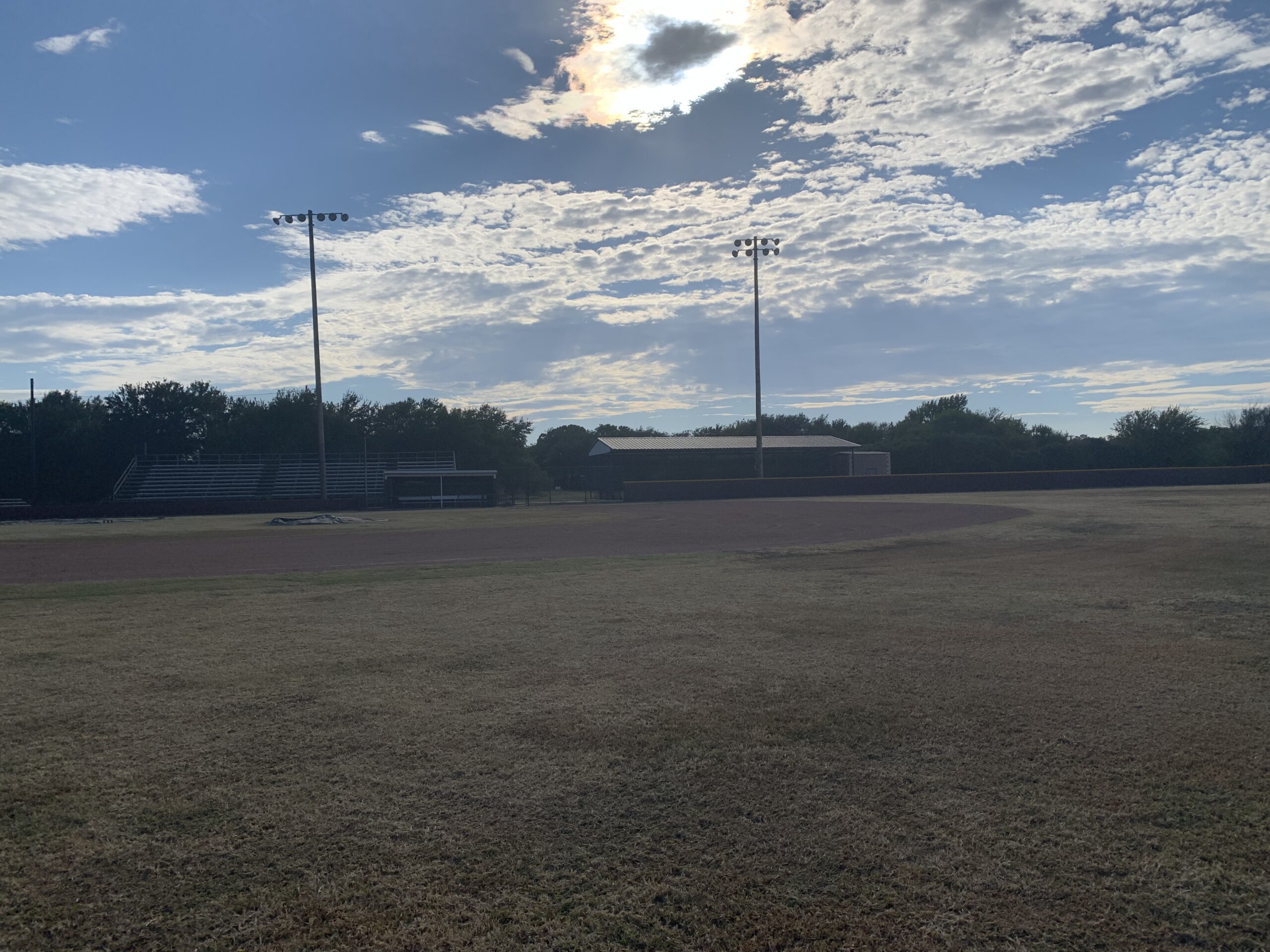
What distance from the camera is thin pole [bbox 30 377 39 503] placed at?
49250 millimetres

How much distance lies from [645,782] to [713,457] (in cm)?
5396

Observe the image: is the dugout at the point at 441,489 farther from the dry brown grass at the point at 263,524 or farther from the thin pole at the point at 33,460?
the thin pole at the point at 33,460

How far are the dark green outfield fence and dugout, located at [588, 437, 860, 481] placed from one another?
7290 mm

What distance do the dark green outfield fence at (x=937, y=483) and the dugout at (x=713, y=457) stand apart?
23.9 feet

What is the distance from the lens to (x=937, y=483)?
4816cm

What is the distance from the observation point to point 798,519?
27219 millimetres

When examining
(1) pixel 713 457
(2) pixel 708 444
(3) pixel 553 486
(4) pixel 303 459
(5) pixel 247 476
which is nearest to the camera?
(5) pixel 247 476

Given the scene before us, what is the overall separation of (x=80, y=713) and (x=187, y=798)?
2.13m

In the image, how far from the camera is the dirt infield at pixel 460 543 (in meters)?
16.3

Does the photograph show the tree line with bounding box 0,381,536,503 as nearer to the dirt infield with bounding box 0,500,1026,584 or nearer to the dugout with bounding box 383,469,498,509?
the dugout with bounding box 383,469,498,509

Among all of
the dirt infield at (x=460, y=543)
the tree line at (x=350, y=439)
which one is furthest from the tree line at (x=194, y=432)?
the dirt infield at (x=460, y=543)

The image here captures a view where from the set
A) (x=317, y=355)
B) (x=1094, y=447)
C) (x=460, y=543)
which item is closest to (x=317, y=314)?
(x=317, y=355)

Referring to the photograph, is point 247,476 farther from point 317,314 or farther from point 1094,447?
point 1094,447

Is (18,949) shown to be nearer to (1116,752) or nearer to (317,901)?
(317,901)
